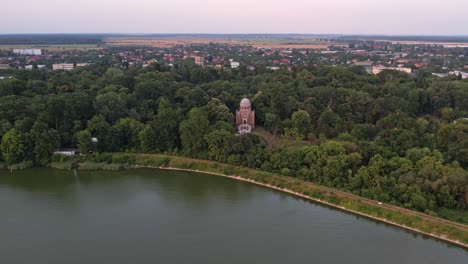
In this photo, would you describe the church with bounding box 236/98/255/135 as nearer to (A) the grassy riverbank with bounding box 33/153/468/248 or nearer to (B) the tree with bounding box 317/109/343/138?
(B) the tree with bounding box 317/109/343/138

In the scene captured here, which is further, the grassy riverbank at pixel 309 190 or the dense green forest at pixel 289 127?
the dense green forest at pixel 289 127

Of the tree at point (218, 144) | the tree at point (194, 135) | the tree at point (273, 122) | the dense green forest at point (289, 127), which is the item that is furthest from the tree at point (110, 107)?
the tree at point (273, 122)

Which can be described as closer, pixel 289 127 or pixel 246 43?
pixel 289 127

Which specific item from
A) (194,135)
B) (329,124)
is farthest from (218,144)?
(329,124)

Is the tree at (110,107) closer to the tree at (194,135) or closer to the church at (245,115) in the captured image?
the tree at (194,135)

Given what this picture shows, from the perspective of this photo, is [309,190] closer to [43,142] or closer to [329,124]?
[329,124]

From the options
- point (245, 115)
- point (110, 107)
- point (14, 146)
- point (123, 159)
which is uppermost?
point (110, 107)
